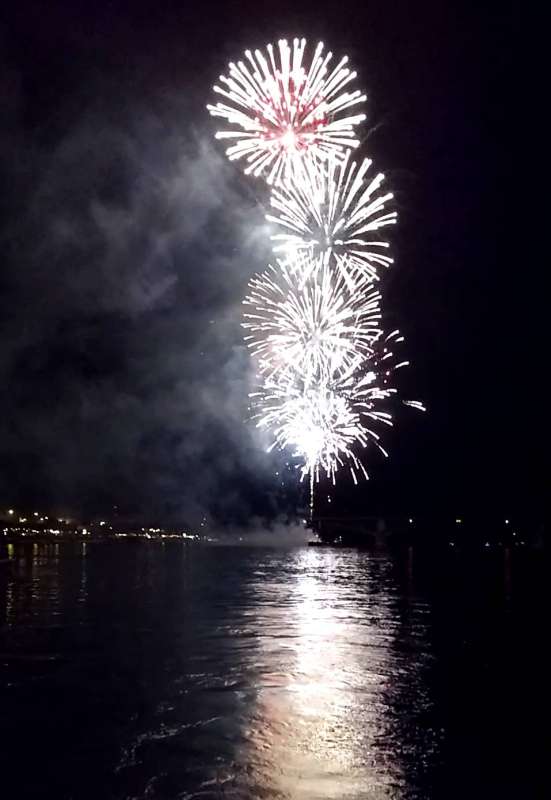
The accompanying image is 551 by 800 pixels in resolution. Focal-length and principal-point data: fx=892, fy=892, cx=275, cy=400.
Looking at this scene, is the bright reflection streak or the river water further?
the river water

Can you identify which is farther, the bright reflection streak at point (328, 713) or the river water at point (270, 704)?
the river water at point (270, 704)

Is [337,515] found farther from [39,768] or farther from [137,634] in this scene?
[39,768]

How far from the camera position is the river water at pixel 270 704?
8.17 meters

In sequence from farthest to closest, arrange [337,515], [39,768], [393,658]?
[337,515] < [393,658] < [39,768]

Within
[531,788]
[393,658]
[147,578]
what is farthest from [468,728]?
[147,578]

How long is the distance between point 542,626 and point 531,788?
15.4 meters

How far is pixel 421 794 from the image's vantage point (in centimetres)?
771

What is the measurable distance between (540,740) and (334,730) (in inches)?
91.3

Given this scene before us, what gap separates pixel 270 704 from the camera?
38.1ft

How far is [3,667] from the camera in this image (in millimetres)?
14508

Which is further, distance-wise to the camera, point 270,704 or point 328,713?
point 270,704

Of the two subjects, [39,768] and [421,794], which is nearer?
[421,794]

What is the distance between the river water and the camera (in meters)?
8.17

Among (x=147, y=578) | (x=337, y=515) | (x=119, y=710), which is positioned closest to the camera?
(x=119, y=710)
